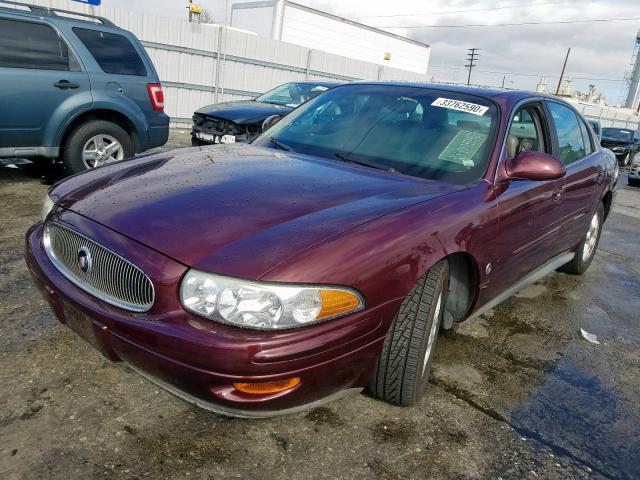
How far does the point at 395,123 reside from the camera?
120 inches

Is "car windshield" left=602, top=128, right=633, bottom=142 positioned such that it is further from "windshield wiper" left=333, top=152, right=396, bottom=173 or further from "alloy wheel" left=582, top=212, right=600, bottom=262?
"windshield wiper" left=333, top=152, right=396, bottom=173

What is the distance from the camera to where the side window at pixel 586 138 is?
4146 mm

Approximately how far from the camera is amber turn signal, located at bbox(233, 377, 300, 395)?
176 centimetres

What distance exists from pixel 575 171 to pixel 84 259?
322 cm

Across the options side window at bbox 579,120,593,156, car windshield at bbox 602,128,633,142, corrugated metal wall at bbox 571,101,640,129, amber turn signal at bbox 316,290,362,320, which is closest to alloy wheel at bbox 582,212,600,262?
side window at bbox 579,120,593,156

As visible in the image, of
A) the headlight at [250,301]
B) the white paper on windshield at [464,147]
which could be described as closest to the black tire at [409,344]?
the headlight at [250,301]

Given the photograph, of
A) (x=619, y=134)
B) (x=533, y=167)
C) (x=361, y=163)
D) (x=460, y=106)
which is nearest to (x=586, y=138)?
(x=460, y=106)

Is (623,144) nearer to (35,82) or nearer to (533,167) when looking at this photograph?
(533,167)

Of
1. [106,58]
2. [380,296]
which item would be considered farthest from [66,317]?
[106,58]

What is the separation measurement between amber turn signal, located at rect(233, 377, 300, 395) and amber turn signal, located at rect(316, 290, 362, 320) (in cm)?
24

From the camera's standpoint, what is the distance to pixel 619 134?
18.1 m

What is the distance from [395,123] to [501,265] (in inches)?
40.0

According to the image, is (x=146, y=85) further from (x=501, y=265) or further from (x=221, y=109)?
(x=501, y=265)

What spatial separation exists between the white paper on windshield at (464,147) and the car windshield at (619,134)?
57.5 ft
